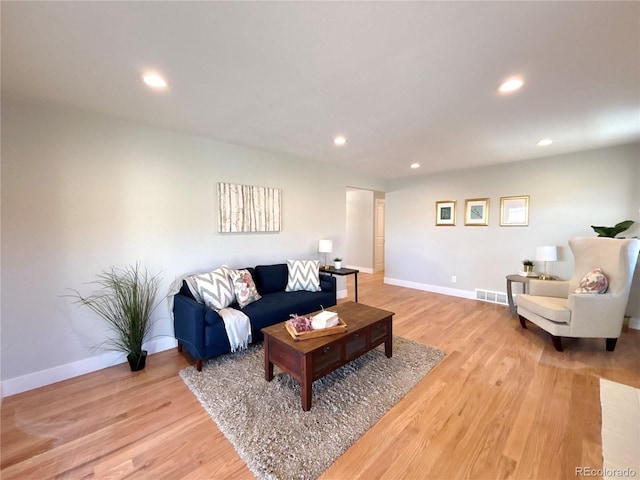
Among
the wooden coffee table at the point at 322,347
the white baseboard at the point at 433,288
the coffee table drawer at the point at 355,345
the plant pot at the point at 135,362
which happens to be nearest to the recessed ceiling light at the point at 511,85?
the wooden coffee table at the point at 322,347

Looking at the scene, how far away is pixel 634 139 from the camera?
3.15 m

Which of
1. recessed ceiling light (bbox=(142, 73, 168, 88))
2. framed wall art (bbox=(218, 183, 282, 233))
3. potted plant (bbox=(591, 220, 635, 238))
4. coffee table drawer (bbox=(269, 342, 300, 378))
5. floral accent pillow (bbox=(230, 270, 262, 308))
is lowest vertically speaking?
coffee table drawer (bbox=(269, 342, 300, 378))

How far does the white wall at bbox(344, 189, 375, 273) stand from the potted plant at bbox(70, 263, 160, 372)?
5582 millimetres

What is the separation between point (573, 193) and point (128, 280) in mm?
5841

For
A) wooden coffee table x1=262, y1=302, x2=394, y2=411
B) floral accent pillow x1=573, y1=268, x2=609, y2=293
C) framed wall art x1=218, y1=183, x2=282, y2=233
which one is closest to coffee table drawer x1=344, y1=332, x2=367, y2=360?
wooden coffee table x1=262, y1=302, x2=394, y2=411

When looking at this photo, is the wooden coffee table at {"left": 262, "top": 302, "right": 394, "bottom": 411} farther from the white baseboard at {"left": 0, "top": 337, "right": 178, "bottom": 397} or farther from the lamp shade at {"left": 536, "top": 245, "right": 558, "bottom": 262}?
the lamp shade at {"left": 536, "top": 245, "right": 558, "bottom": 262}

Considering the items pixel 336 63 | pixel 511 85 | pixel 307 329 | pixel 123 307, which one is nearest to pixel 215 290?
pixel 123 307

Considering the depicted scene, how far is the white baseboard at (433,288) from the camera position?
4800mm

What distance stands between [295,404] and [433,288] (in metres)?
4.14

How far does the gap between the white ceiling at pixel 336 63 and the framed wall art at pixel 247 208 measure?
0.81 metres

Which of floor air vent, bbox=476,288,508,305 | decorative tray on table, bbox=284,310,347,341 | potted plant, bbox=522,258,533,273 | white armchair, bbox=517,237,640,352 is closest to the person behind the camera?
decorative tray on table, bbox=284,310,347,341

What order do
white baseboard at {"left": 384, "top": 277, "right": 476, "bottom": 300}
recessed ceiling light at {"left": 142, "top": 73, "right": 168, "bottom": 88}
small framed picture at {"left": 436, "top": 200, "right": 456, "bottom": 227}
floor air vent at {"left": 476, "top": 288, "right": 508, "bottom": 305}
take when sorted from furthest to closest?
small framed picture at {"left": 436, "top": 200, "right": 456, "bottom": 227}, white baseboard at {"left": 384, "top": 277, "right": 476, "bottom": 300}, floor air vent at {"left": 476, "top": 288, "right": 508, "bottom": 305}, recessed ceiling light at {"left": 142, "top": 73, "right": 168, "bottom": 88}

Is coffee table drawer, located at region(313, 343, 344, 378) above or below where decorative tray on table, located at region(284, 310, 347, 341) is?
below

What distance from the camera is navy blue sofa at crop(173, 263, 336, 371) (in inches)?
94.0
